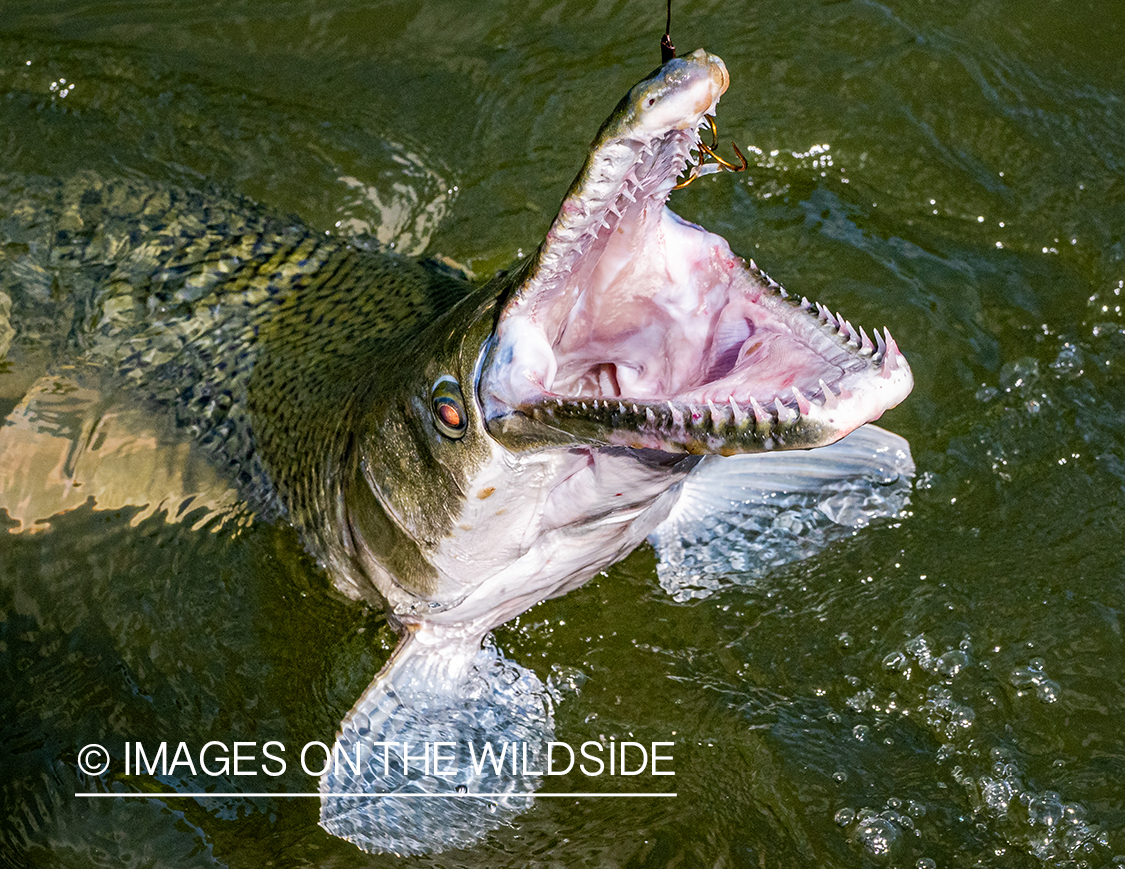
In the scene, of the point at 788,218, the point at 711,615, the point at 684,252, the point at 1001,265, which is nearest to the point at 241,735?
the point at 711,615

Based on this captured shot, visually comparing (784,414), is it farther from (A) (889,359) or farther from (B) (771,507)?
(B) (771,507)

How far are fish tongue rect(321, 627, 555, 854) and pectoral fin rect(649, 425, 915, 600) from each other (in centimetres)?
76

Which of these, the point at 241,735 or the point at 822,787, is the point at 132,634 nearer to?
the point at 241,735

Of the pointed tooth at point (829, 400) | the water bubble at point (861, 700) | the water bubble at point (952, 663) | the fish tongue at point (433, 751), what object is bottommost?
the water bubble at point (861, 700)

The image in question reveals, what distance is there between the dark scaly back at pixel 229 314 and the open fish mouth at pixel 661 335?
1.07 m

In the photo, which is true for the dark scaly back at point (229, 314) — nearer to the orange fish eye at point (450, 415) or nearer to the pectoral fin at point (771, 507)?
the orange fish eye at point (450, 415)

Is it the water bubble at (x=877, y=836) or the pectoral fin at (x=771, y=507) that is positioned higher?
the pectoral fin at (x=771, y=507)

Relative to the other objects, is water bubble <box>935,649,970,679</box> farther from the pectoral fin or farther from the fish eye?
the fish eye

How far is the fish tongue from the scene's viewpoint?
366 centimetres

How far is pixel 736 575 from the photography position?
413cm

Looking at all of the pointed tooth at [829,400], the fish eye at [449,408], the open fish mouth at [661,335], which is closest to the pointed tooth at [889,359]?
the open fish mouth at [661,335]

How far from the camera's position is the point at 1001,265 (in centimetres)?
476

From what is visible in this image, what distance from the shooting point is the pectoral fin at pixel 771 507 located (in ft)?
13.6

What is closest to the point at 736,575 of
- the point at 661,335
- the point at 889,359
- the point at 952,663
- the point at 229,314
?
the point at 952,663
